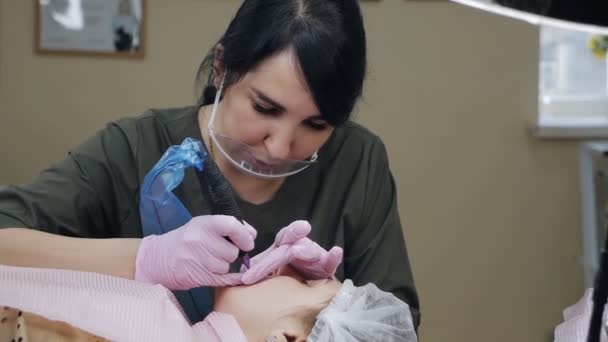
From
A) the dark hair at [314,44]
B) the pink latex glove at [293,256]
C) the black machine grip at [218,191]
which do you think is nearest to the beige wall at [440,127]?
the dark hair at [314,44]

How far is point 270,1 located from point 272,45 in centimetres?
9

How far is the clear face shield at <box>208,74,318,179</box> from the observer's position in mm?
1331

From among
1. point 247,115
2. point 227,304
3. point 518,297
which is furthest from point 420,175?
point 227,304

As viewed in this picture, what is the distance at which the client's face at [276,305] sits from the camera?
102 centimetres

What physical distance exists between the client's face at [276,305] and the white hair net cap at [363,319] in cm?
2

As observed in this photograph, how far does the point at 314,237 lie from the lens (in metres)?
1.43

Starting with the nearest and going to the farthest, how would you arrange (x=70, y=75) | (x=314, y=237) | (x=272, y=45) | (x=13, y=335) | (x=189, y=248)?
(x=13, y=335) < (x=189, y=248) < (x=272, y=45) < (x=314, y=237) < (x=70, y=75)

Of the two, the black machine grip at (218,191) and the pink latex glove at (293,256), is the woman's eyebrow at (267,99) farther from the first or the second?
the pink latex glove at (293,256)

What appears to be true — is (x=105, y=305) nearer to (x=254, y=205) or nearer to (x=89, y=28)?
(x=254, y=205)

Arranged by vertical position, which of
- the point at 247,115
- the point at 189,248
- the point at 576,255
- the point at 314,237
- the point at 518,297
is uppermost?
the point at 247,115

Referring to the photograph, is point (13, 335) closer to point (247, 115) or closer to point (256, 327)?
point (256, 327)

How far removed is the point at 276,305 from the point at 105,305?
0.84 ft

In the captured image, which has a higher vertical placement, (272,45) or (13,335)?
(272,45)

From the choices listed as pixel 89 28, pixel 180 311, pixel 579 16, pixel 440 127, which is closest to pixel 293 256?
pixel 180 311
